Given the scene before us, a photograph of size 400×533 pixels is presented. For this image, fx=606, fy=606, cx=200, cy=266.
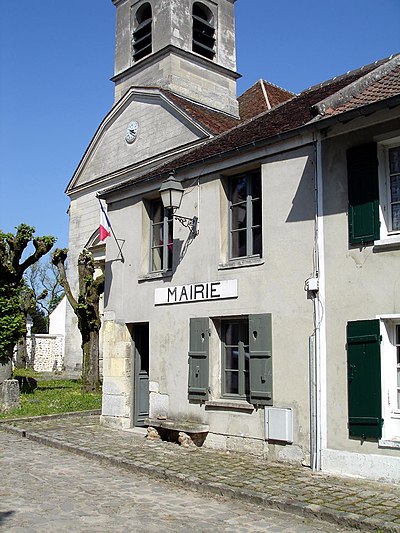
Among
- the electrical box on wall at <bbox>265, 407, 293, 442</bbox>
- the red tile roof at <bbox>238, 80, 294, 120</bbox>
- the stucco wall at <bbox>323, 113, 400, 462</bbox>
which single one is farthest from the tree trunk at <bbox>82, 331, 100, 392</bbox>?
the stucco wall at <bbox>323, 113, 400, 462</bbox>

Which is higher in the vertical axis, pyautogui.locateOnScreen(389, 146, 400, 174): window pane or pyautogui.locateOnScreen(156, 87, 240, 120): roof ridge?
pyautogui.locateOnScreen(156, 87, 240, 120): roof ridge

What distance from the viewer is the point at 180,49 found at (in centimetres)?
2489

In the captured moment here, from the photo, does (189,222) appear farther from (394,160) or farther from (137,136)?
(137,136)

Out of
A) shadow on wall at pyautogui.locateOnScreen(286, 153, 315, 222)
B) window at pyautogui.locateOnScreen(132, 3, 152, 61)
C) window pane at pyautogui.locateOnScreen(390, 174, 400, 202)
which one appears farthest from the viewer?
window at pyautogui.locateOnScreen(132, 3, 152, 61)

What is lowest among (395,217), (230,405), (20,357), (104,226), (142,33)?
(230,405)

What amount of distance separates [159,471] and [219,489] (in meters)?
1.25

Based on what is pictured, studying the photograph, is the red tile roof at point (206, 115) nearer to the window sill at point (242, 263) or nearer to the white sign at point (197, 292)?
the white sign at point (197, 292)

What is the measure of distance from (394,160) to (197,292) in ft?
13.6

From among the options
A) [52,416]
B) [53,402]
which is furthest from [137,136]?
[52,416]

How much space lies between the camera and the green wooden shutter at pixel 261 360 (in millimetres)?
9289

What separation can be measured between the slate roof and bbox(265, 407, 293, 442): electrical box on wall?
13.8 ft

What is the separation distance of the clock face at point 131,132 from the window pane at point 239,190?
14.3 m

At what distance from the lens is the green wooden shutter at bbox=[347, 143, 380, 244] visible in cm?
810

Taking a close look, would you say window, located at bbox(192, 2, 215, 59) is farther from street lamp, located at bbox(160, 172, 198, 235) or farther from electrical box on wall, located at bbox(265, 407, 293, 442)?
electrical box on wall, located at bbox(265, 407, 293, 442)
